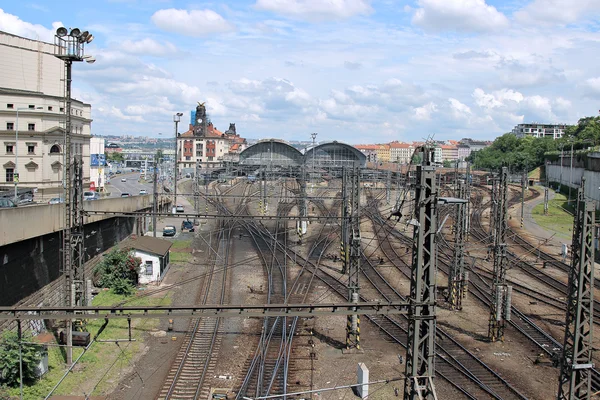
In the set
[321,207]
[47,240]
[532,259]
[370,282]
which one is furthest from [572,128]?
[47,240]

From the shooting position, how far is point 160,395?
514 inches

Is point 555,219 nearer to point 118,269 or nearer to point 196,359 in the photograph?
point 118,269

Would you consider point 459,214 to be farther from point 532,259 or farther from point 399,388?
point 532,259

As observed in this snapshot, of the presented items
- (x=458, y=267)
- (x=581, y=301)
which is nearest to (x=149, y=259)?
(x=458, y=267)

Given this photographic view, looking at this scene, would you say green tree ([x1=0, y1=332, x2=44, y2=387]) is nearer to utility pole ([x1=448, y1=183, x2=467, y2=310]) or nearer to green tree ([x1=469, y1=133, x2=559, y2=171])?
utility pole ([x1=448, y1=183, x2=467, y2=310])

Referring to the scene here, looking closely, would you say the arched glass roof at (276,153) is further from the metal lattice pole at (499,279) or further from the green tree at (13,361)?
the green tree at (13,361)

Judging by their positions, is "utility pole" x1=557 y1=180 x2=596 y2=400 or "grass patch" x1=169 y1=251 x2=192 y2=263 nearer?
"utility pole" x1=557 y1=180 x2=596 y2=400

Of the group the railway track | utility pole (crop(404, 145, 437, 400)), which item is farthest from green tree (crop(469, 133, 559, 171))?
utility pole (crop(404, 145, 437, 400))

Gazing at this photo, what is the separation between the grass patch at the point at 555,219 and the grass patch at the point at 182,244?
82.0 ft

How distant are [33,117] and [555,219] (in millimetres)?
39530

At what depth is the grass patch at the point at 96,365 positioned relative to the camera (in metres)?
13.2

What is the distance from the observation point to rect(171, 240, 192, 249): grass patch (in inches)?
1320

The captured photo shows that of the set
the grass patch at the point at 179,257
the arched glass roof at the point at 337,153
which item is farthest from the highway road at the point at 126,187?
the arched glass roof at the point at 337,153

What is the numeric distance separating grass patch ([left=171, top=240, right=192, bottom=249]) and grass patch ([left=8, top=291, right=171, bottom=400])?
14.5 metres
